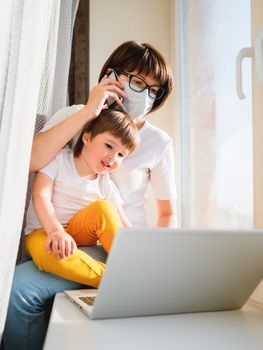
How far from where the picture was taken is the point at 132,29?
6.08 ft

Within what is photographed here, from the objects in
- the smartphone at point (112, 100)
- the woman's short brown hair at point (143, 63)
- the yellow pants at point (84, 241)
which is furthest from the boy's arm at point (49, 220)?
the woman's short brown hair at point (143, 63)

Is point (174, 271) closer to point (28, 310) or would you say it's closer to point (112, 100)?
point (28, 310)

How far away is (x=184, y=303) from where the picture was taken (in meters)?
0.84

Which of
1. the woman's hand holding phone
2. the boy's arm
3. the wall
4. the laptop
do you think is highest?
the wall

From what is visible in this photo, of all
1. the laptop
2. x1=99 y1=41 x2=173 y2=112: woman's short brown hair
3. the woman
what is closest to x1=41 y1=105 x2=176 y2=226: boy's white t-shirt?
the woman

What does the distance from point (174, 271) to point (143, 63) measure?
663 millimetres

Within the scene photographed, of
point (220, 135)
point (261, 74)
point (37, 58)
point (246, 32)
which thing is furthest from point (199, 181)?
point (37, 58)

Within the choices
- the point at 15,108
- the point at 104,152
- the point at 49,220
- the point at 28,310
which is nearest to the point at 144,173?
the point at 104,152

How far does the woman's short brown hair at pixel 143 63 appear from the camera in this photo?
123 centimetres

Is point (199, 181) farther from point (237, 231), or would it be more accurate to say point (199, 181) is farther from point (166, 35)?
point (237, 231)

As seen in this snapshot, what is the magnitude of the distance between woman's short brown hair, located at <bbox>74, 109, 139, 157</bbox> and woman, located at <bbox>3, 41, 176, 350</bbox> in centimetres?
4

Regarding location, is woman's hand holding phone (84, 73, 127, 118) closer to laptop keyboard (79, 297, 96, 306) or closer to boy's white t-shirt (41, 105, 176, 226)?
boy's white t-shirt (41, 105, 176, 226)

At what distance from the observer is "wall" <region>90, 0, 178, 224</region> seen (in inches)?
71.4

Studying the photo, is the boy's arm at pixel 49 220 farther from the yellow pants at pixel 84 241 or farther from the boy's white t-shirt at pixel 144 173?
the boy's white t-shirt at pixel 144 173
